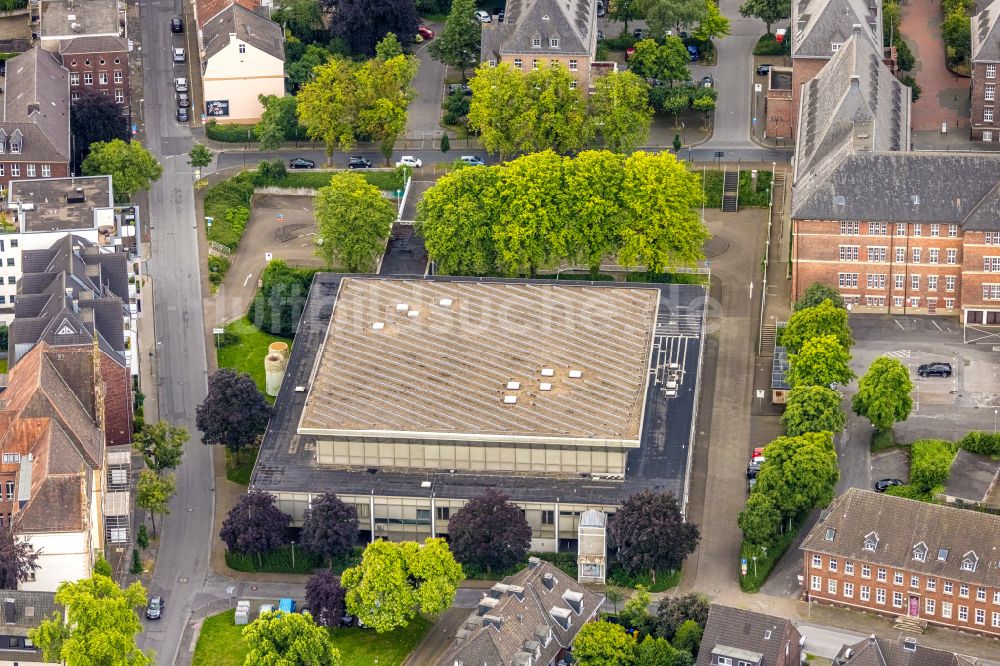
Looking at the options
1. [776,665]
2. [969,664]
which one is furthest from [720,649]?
[969,664]

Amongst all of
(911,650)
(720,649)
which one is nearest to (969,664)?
(911,650)

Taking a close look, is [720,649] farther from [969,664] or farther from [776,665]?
[969,664]

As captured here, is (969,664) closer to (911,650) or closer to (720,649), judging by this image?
(911,650)
